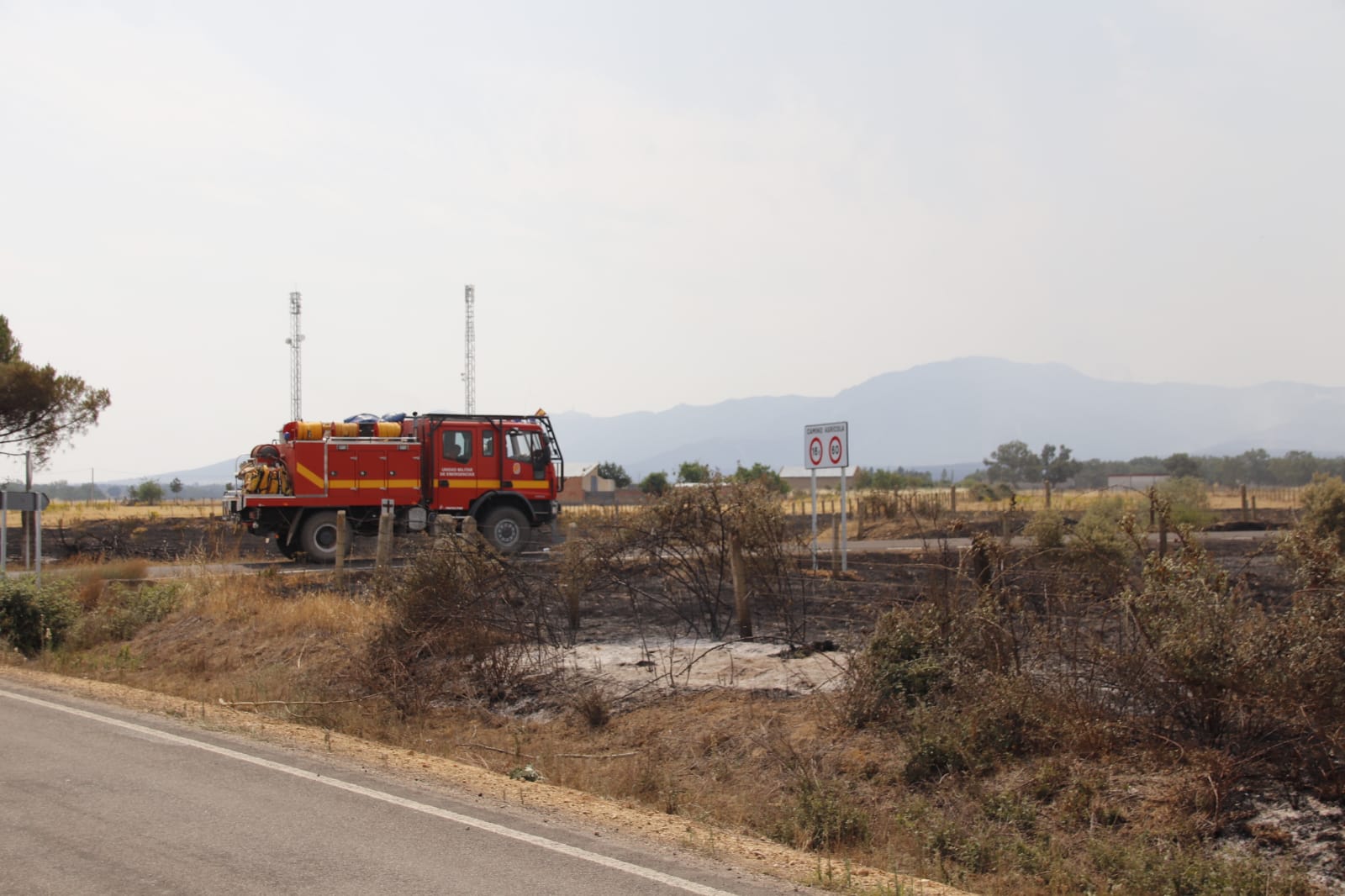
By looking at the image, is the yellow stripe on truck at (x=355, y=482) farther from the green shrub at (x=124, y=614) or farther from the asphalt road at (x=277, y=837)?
the asphalt road at (x=277, y=837)

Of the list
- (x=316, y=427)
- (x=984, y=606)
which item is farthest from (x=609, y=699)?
(x=316, y=427)

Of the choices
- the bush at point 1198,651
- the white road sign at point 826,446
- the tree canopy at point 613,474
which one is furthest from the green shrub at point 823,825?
the tree canopy at point 613,474

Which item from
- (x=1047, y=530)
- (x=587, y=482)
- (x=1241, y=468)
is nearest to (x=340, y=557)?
(x=1047, y=530)

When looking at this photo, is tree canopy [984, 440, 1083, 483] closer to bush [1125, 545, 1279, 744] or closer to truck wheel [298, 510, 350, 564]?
truck wheel [298, 510, 350, 564]

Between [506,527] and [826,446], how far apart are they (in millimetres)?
8625

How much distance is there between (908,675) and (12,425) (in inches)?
1436

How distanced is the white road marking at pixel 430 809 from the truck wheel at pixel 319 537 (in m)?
14.5

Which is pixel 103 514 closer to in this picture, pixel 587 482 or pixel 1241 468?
pixel 587 482

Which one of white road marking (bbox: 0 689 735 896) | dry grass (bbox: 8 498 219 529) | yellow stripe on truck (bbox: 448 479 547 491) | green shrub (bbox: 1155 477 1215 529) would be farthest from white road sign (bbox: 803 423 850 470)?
dry grass (bbox: 8 498 219 529)

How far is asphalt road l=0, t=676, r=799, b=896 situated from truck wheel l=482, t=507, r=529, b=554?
1674 cm

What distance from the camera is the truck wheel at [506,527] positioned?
25.6m

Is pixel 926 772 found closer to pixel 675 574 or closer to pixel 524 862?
pixel 524 862

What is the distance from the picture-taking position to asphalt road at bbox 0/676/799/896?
18.6 feet

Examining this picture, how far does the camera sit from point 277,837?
6.45 m
